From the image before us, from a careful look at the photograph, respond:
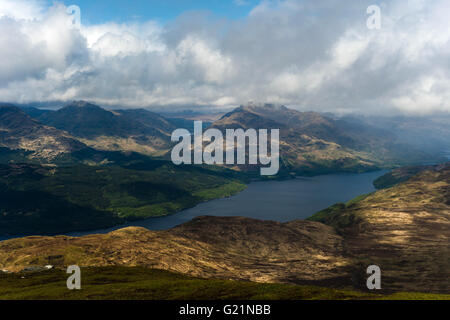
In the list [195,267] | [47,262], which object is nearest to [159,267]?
[195,267]

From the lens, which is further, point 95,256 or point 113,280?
point 95,256
